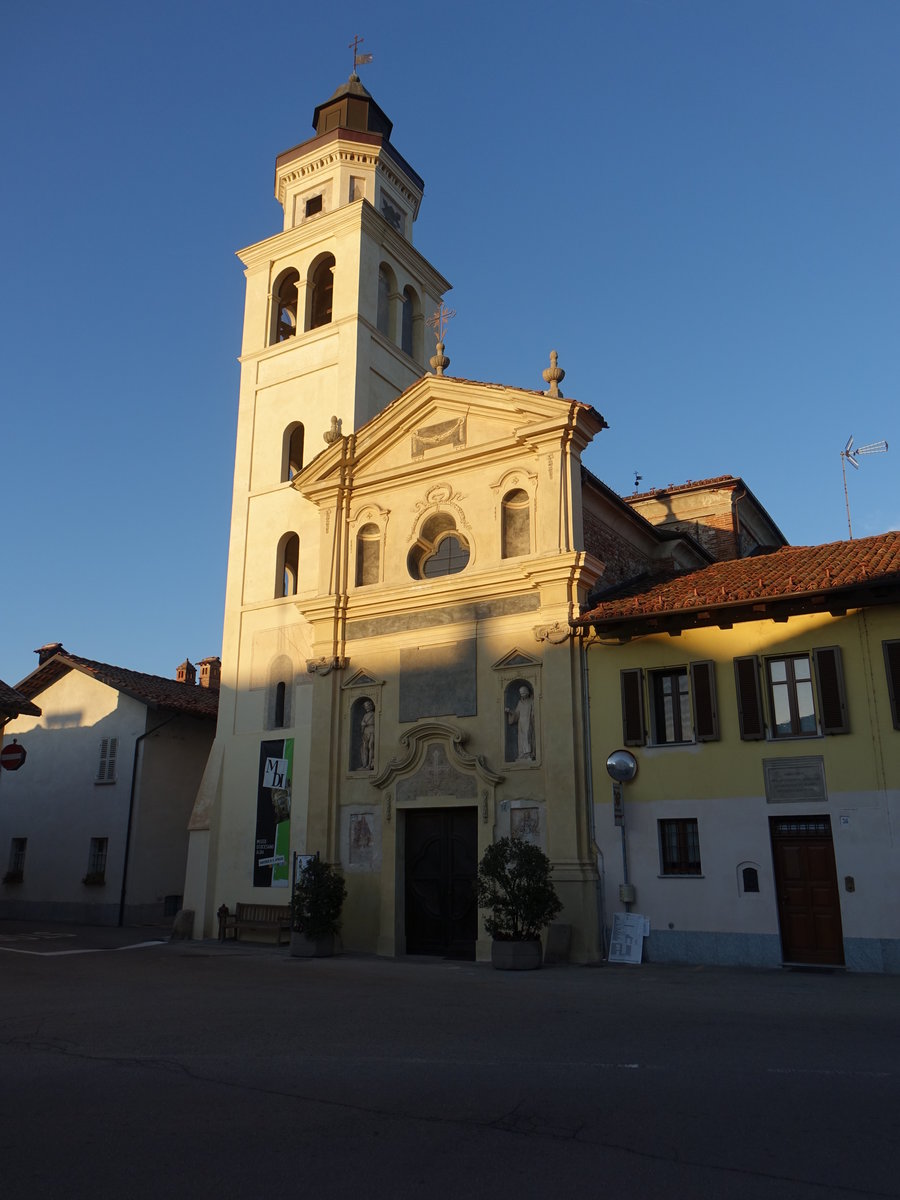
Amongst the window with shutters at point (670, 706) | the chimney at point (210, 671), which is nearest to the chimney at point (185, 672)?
the chimney at point (210, 671)

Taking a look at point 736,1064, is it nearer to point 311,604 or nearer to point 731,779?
point 731,779

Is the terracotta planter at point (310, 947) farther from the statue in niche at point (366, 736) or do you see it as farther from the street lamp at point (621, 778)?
the street lamp at point (621, 778)

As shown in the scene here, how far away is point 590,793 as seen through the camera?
1695cm

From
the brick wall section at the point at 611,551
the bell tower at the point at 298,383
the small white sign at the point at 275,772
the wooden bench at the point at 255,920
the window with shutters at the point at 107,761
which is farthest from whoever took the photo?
the window with shutters at the point at 107,761

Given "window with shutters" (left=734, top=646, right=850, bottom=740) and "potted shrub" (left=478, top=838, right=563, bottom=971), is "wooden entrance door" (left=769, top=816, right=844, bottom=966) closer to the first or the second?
"window with shutters" (left=734, top=646, right=850, bottom=740)

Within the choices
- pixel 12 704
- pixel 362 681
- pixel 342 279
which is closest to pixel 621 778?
pixel 362 681

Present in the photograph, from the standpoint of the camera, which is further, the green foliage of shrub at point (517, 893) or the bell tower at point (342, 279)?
the bell tower at point (342, 279)

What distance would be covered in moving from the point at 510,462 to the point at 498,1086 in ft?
47.0

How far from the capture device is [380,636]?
66.4 feet

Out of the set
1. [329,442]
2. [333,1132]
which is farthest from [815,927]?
[329,442]

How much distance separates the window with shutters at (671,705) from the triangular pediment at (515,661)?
179 centimetres

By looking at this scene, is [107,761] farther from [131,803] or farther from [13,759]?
[13,759]

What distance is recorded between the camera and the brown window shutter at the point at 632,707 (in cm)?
1667

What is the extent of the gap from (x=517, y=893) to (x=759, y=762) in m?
4.45
